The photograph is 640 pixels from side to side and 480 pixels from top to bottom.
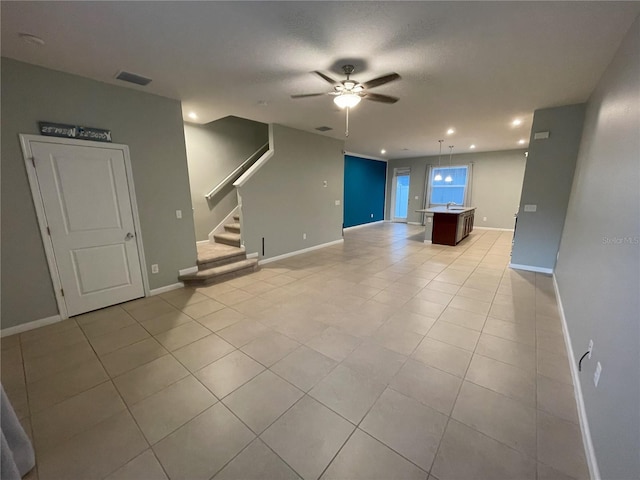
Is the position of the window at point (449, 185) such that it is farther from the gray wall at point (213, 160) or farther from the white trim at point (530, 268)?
→ the gray wall at point (213, 160)

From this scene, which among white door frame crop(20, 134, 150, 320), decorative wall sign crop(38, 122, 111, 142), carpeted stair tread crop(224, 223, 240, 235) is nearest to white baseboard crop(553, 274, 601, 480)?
white door frame crop(20, 134, 150, 320)

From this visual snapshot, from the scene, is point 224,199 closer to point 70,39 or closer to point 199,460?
point 70,39

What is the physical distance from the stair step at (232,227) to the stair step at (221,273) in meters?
0.89

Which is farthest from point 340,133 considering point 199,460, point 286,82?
point 199,460

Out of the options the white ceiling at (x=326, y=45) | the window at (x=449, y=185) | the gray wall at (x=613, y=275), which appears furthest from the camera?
the window at (x=449, y=185)

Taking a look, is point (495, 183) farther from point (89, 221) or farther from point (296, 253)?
point (89, 221)

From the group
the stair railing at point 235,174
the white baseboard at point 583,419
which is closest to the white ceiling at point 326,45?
the stair railing at point 235,174

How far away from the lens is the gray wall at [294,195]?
488 centimetres

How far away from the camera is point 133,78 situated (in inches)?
114

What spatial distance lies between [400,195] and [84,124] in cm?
1017

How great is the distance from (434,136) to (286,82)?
4442mm

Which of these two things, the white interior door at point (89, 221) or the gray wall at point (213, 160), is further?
the gray wall at point (213, 160)

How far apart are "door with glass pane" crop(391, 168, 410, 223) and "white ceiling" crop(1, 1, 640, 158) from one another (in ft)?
23.0

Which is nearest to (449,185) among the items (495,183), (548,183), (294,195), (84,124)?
(495,183)
